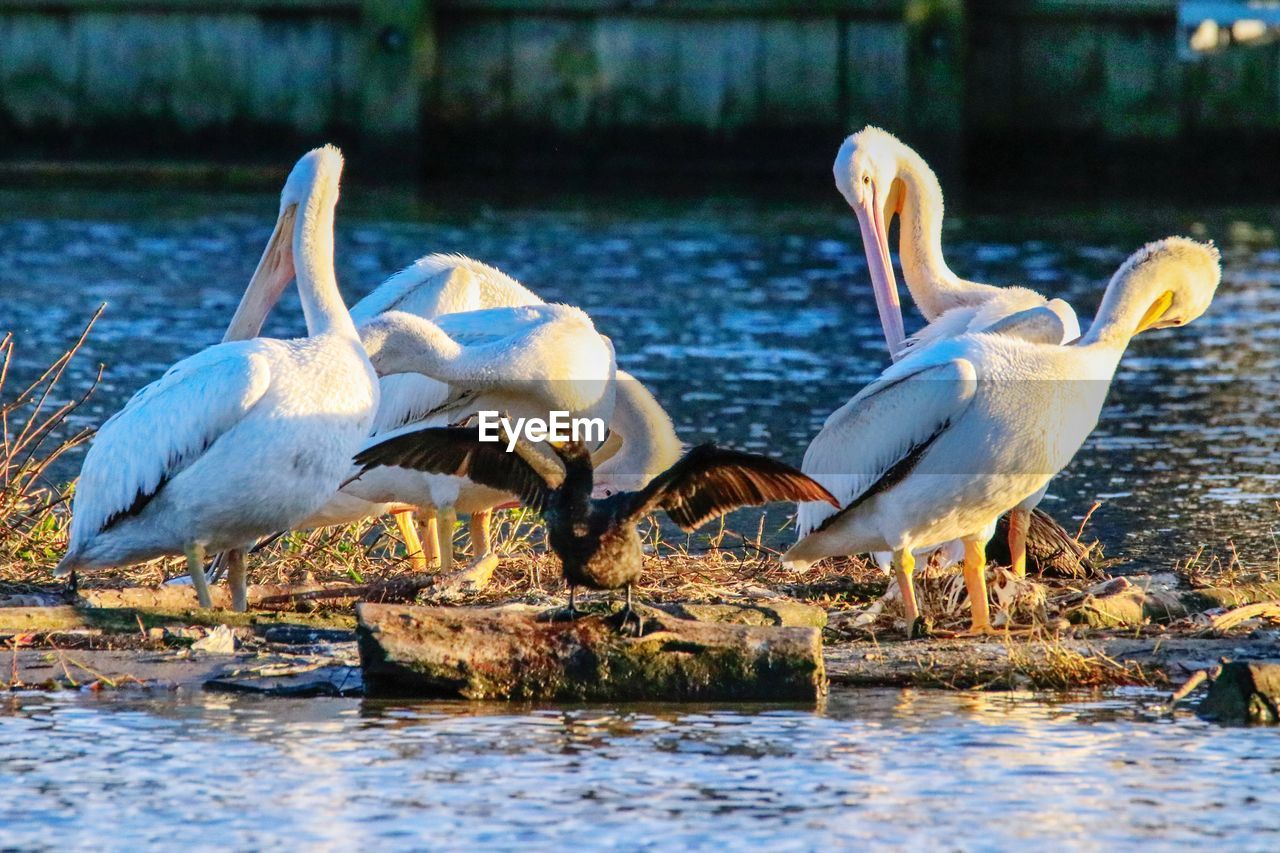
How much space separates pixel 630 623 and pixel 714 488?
62 cm

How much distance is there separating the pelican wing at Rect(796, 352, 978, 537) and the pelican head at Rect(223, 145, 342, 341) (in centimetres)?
210

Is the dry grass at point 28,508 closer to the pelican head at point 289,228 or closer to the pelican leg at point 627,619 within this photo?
the pelican head at point 289,228

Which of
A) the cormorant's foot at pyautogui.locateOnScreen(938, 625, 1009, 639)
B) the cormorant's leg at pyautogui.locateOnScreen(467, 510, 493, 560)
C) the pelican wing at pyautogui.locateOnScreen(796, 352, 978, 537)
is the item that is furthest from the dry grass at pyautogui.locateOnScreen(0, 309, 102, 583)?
the cormorant's foot at pyautogui.locateOnScreen(938, 625, 1009, 639)

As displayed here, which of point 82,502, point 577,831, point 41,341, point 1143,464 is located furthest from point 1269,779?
point 41,341

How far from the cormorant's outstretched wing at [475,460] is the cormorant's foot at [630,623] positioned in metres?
0.55

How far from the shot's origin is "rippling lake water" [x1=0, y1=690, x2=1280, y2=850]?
539 centimetres

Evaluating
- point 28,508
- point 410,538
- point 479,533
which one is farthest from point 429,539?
point 28,508

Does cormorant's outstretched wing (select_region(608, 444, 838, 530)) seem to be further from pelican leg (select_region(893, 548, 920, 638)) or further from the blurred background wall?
the blurred background wall

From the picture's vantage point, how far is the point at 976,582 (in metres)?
7.78

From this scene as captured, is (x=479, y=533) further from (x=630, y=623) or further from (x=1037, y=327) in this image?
(x=630, y=623)

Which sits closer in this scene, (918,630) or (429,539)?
(918,630)

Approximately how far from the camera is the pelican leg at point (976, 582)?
25.2 feet

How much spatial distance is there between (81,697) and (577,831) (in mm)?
1826

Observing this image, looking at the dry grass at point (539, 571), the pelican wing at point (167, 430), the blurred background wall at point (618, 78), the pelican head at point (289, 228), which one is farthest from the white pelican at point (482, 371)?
the blurred background wall at point (618, 78)
